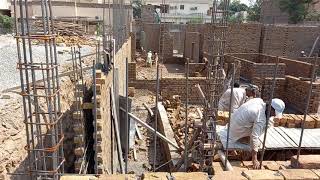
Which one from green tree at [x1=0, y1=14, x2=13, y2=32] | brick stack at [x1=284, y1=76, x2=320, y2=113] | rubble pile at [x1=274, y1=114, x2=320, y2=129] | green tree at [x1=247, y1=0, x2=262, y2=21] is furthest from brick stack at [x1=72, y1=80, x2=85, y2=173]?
green tree at [x1=247, y1=0, x2=262, y2=21]

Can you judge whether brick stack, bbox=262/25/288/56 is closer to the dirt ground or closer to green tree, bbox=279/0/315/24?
green tree, bbox=279/0/315/24

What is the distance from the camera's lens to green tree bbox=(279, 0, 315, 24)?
22594 mm

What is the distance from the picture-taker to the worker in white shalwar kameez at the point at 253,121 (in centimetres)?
392

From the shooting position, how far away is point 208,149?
410 cm

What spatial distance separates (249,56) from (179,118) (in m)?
7.52

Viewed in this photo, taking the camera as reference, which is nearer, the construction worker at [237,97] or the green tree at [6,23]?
the construction worker at [237,97]

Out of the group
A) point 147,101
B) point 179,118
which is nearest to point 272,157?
point 179,118

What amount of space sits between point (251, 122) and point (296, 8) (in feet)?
71.1

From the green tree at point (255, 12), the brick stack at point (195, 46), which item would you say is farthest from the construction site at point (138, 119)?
the green tree at point (255, 12)

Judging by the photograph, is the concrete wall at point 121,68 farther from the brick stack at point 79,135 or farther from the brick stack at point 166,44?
the brick stack at point 166,44

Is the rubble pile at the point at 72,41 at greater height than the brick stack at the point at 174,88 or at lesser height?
greater

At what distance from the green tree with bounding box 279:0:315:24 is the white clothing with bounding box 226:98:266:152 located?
2146 centimetres

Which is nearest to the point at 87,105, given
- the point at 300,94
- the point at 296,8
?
the point at 300,94

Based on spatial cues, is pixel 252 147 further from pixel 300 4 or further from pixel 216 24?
pixel 300 4
